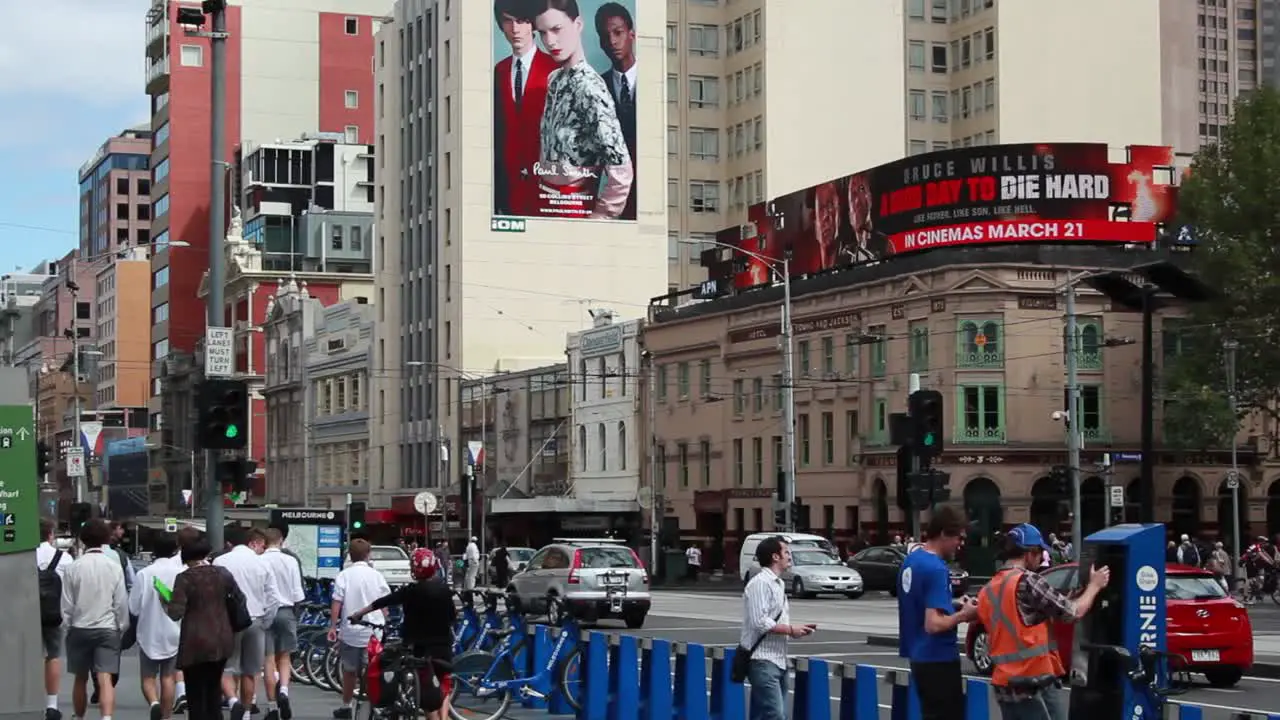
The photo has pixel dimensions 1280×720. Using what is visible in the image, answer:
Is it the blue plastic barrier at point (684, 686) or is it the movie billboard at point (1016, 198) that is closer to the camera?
the blue plastic barrier at point (684, 686)

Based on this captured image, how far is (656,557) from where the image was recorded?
7319 centimetres

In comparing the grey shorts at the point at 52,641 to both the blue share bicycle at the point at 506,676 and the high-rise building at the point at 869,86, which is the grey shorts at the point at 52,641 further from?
the high-rise building at the point at 869,86

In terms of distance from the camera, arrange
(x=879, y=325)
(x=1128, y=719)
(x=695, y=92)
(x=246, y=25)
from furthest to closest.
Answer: (x=246, y=25), (x=695, y=92), (x=879, y=325), (x=1128, y=719)

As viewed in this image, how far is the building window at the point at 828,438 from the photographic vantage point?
224ft

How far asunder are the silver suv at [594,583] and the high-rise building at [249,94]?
98.4 meters

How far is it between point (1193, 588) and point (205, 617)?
13.5 m

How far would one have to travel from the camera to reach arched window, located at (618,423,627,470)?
263 ft

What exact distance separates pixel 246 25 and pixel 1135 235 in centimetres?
8570

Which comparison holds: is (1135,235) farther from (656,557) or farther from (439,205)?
(439,205)

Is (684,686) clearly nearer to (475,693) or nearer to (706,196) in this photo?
(475,693)

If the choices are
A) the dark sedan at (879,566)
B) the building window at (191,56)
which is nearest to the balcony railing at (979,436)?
the dark sedan at (879,566)

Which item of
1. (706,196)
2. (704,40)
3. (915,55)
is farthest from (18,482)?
(706,196)

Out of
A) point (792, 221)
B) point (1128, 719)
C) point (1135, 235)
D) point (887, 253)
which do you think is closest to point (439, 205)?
point (792, 221)

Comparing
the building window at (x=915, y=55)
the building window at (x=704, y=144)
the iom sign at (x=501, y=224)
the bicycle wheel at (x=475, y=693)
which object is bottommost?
the bicycle wheel at (x=475, y=693)
